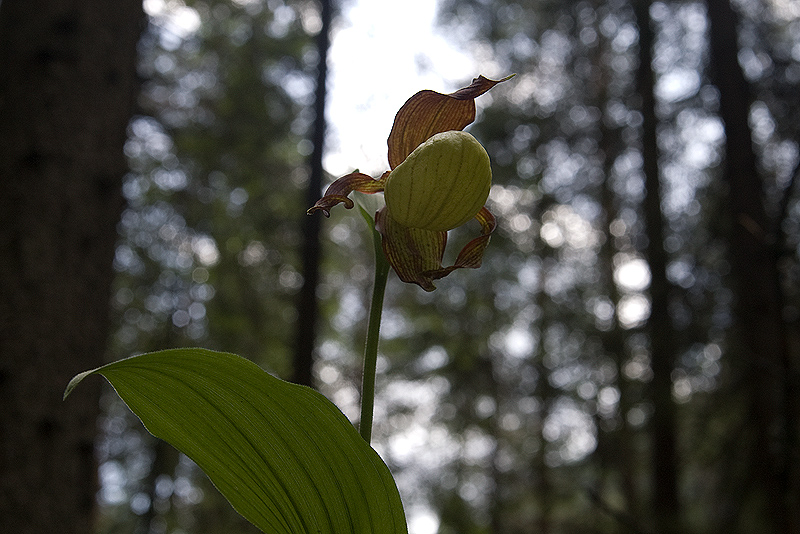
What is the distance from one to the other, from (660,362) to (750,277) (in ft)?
3.61

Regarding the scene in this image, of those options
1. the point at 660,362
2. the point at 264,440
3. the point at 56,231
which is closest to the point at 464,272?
the point at 660,362

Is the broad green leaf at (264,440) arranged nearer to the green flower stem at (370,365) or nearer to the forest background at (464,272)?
the green flower stem at (370,365)

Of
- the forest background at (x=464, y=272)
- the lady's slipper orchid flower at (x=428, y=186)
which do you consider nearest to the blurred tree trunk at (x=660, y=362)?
the forest background at (x=464, y=272)

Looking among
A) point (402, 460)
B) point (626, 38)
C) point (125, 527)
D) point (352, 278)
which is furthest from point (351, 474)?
point (352, 278)

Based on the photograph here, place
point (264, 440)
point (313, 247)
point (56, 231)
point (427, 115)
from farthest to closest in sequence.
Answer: point (313, 247), point (56, 231), point (427, 115), point (264, 440)

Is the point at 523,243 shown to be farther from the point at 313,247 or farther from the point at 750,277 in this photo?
the point at 750,277

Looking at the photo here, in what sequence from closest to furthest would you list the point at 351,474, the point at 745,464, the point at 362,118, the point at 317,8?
1. the point at 351,474
2. the point at 745,464
3. the point at 317,8
4. the point at 362,118

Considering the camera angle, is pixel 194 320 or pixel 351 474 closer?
pixel 351 474

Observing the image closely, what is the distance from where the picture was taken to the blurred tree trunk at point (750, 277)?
3640 millimetres

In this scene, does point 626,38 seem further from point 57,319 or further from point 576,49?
point 57,319

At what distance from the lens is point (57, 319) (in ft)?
5.80

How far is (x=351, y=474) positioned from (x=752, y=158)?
4816 millimetres

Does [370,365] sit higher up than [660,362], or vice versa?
[370,365]

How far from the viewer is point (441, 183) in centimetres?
77
